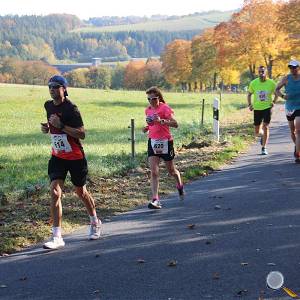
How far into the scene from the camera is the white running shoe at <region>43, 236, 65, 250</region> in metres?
6.15

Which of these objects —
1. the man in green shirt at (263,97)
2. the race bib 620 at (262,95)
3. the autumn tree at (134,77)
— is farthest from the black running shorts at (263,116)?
the autumn tree at (134,77)

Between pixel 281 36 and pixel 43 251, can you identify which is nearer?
pixel 43 251

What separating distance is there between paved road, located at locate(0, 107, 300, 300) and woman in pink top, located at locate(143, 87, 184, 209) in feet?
1.43

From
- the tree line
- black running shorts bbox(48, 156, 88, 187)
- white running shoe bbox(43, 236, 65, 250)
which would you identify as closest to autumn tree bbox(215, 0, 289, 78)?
the tree line

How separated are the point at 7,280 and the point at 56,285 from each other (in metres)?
0.54

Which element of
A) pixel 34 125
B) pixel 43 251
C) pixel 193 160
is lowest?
pixel 34 125

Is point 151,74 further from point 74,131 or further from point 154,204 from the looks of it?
point 74,131

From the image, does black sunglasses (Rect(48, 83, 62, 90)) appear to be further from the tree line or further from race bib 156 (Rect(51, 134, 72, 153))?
the tree line

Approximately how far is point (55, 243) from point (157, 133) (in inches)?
108

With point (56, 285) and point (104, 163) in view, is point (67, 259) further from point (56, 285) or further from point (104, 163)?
point (104, 163)

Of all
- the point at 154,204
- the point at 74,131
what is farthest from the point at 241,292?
the point at 154,204

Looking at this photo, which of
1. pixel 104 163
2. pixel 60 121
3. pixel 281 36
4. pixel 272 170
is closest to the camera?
pixel 60 121

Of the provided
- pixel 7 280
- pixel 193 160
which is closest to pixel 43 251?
pixel 7 280

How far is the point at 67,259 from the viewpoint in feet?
19.0
